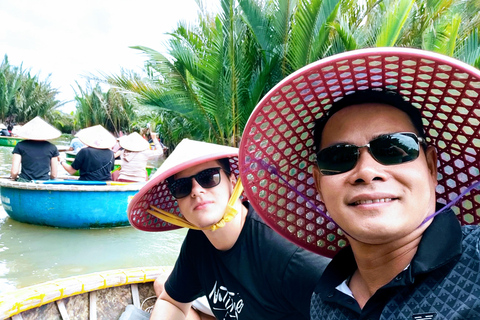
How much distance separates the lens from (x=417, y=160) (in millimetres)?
904

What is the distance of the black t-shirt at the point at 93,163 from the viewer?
20.1ft

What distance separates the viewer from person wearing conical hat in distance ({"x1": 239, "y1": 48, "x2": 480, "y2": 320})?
2.61ft

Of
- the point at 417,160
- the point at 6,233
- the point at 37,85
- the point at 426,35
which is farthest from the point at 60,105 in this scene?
the point at 417,160

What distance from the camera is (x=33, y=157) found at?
5.78m

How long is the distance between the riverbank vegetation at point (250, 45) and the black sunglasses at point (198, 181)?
4.52 meters

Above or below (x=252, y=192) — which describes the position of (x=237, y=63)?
above

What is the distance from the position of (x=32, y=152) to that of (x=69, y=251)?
1855 mm

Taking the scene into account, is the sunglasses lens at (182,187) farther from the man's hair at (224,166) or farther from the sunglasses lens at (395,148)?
the sunglasses lens at (395,148)

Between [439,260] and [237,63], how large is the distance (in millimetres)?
6220

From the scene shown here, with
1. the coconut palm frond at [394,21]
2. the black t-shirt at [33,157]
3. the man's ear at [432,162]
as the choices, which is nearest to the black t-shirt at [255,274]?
the man's ear at [432,162]

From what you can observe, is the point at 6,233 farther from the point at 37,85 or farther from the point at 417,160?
the point at 37,85

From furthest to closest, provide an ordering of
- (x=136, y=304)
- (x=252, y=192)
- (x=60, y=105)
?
(x=60, y=105) → (x=136, y=304) → (x=252, y=192)

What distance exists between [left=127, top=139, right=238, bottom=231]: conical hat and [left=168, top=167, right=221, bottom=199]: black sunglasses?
0.07m

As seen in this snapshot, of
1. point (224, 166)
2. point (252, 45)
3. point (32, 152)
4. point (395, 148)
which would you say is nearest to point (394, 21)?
point (252, 45)
